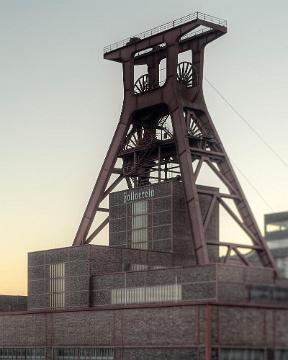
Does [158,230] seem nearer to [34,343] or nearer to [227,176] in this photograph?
[227,176]

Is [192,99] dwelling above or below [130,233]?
above

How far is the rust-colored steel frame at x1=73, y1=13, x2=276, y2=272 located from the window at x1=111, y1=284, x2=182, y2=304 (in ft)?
12.2

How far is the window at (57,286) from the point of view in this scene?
61.2 m

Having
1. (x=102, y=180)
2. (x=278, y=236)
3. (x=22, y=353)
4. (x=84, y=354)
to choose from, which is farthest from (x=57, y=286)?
(x=278, y=236)

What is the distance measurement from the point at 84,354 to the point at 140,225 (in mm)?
13927

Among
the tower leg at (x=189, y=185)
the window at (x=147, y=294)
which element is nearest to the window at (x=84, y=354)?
the window at (x=147, y=294)

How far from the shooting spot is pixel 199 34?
6512 cm

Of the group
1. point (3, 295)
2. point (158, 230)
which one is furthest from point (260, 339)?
point (3, 295)

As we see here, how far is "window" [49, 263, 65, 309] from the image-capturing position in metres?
61.2

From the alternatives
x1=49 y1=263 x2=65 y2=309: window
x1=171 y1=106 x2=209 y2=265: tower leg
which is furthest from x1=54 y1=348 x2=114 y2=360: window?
x1=171 y1=106 x2=209 y2=265: tower leg

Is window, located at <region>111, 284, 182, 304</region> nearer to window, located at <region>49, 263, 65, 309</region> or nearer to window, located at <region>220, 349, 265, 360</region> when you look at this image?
window, located at <region>49, 263, 65, 309</region>

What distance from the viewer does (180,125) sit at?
6106 centimetres

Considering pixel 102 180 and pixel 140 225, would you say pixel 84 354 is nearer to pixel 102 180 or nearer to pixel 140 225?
pixel 140 225

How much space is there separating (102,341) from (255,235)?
49.4ft
